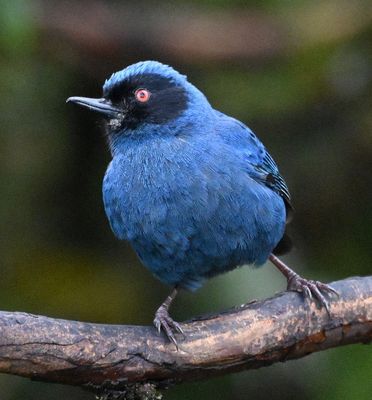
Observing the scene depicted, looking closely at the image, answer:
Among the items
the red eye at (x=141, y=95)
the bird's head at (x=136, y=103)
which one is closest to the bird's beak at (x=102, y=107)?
the bird's head at (x=136, y=103)

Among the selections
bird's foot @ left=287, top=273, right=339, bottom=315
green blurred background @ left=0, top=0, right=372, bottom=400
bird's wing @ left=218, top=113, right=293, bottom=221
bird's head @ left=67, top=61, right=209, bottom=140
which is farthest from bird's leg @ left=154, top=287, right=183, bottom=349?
green blurred background @ left=0, top=0, right=372, bottom=400

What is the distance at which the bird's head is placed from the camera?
4957mm

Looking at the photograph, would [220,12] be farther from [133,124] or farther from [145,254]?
[145,254]

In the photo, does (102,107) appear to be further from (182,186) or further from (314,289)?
(314,289)

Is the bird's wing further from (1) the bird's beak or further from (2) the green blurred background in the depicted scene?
(2) the green blurred background

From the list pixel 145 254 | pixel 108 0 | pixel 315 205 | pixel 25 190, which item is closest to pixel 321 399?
pixel 315 205

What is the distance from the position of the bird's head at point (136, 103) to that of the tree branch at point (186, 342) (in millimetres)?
1073

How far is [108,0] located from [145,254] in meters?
2.67

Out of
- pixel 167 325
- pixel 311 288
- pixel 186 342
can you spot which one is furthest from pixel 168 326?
pixel 311 288

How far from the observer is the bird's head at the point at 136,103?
4.96 m

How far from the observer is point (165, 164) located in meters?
4.74

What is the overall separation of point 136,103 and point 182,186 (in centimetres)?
58

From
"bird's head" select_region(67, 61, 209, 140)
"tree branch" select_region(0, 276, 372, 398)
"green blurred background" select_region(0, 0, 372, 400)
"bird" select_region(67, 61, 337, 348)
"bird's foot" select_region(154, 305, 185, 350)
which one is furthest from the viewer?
"green blurred background" select_region(0, 0, 372, 400)

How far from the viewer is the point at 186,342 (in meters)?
4.25
